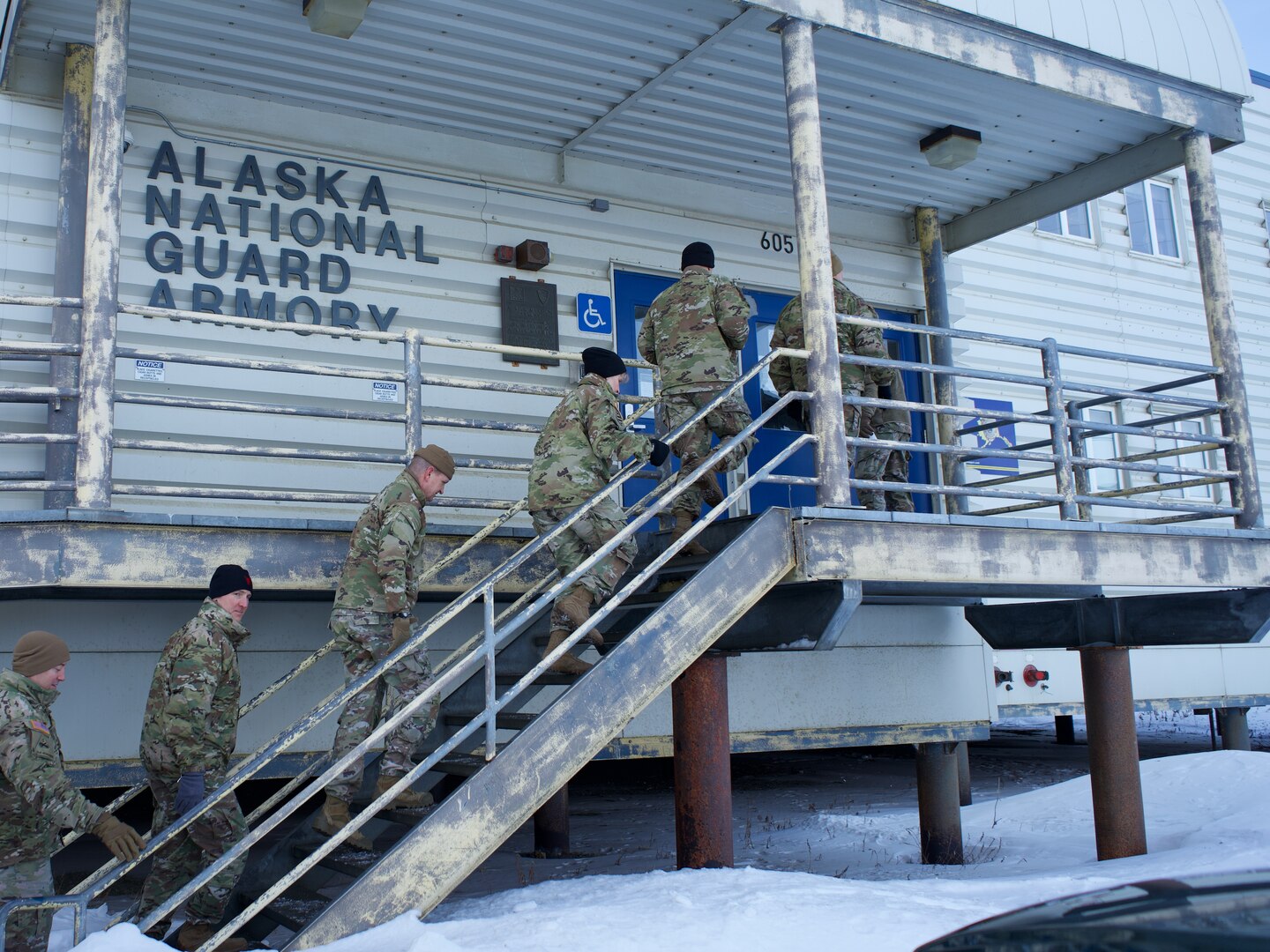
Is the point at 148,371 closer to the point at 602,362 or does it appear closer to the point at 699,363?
the point at 602,362

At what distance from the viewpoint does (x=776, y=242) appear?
9.70 m

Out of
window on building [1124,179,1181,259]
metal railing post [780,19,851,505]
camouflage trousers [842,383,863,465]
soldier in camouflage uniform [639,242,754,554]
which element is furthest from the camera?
window on building [1124,179,1181,259]

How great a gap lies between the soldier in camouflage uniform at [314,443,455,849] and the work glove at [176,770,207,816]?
573 millimetres

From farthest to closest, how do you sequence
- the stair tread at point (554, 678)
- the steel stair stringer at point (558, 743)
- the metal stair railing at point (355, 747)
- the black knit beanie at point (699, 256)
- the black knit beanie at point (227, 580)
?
the black knit beanie at point (699, 256) → the stair tread at point (554, 678) → the black knit beanie at point (227, 580) → the steel stair stringer at point (558, 743) → the metal stair railing at point (355, 747)

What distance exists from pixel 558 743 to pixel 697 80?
4.66 metres

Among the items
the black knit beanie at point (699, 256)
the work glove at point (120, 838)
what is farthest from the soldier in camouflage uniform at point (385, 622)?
the black knit beanie at point (699, 256)

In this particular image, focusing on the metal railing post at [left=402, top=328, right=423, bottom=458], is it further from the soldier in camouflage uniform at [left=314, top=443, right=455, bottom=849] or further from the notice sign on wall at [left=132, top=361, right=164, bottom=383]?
the notice sign on wall at [left=132, top=361, right=164, bottom=383]

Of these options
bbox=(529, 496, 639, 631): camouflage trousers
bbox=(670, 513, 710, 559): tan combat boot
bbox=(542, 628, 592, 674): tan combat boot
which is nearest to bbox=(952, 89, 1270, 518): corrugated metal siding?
bbox=(670, 513, 710, 559): tan combat boot

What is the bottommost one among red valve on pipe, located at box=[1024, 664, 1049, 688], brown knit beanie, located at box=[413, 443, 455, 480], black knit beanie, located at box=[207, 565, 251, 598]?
red valve on pipe, located at box=[1024, 664, 1049, 688]

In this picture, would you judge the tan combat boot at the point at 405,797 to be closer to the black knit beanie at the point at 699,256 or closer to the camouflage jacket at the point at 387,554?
the camouflage jacket at the point at 387,554

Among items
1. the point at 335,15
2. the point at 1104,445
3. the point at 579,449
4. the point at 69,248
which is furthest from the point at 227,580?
the point at 1104,445

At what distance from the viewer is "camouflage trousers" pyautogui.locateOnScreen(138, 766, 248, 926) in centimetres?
523

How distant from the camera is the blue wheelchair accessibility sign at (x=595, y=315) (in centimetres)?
864

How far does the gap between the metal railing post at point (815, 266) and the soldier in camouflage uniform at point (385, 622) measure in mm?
1945
